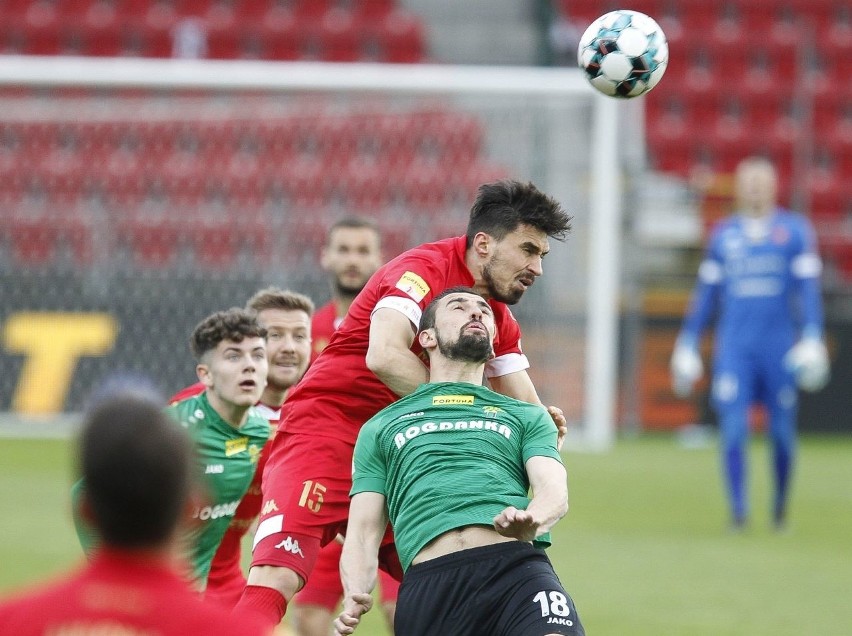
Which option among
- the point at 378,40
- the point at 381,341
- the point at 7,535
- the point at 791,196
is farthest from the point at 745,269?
the point at 378,40

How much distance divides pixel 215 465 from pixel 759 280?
242 inches

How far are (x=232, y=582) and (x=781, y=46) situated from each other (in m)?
16.3

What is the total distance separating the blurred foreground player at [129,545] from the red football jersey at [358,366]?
2.77 metres

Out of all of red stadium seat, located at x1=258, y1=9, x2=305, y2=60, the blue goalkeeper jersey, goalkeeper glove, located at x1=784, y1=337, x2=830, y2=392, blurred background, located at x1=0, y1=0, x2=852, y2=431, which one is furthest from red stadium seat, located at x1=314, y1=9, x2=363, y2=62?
goalkeeper glove, located at x1=784, y1=337, x2=830, y2=392

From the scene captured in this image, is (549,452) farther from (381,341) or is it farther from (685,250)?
(685,250)

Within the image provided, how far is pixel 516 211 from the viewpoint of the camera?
495 centimetres

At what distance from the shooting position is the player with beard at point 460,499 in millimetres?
4191

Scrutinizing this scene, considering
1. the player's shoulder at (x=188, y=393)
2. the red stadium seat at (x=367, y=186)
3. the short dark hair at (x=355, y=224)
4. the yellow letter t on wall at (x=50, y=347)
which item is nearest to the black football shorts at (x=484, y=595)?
the player's shoulder at (x=188, y=393)

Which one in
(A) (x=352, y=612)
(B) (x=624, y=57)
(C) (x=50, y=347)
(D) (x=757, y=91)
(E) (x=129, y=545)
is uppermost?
(D) (x=757, y=91)

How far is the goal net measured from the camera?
14.0 metres

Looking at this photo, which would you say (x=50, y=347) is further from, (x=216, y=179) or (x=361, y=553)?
(x=361, y=553)

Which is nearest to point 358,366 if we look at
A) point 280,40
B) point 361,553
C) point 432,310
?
point 432,310

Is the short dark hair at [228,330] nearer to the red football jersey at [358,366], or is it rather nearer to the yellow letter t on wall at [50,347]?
the red football jersey at [358,366]

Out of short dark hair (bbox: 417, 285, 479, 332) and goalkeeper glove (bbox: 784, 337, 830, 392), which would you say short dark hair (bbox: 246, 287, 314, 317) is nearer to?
short dark hair (bbox: 417, 285, 479, 332)
